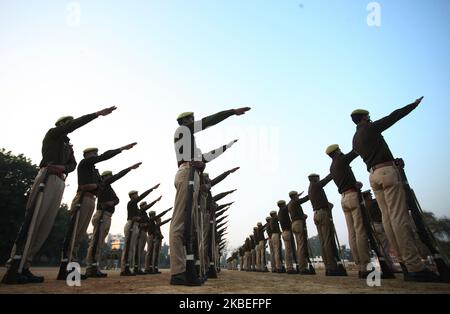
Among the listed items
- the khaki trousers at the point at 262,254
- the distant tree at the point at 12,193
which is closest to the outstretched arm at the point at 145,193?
the khaki trousers at the point at 262,254

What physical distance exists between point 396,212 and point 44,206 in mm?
7063

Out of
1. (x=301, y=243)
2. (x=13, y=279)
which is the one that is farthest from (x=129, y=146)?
(x=301, y=243)

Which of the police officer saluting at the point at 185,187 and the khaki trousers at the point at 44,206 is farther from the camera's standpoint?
the khaki trousers at the point at 44,206

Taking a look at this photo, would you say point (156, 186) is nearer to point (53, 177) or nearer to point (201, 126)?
point (53, 177)

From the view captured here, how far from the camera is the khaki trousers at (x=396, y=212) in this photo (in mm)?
5028

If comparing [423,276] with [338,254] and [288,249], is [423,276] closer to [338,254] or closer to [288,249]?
[338,254]

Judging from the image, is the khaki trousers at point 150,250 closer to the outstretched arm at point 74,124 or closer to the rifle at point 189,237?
the outstretched arm at point 74,124

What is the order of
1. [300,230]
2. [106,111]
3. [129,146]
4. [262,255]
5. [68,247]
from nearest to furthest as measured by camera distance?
1. [106,111]
2. [68,247]
3. [129,146]
4. [300,230]
5. [262,255]

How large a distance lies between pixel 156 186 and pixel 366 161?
1005 cm

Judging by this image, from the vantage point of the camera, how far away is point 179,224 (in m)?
4.95

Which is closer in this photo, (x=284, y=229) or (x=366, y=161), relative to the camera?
Answer: (x=366, y=161)

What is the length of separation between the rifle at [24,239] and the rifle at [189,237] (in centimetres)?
312

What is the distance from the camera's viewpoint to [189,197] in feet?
16.4
